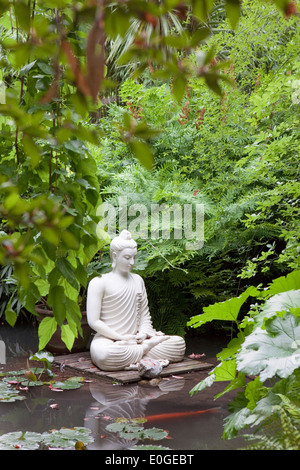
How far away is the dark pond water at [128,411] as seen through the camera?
3326 millimetres

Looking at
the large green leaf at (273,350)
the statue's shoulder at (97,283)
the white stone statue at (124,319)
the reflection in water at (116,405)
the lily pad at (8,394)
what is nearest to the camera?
the large green leaf at (273,350)

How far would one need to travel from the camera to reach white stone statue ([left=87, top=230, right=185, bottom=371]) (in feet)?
16.7

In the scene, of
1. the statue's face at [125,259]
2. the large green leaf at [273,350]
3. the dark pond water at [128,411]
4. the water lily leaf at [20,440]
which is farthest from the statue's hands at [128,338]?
the large green leaf at [273,350]

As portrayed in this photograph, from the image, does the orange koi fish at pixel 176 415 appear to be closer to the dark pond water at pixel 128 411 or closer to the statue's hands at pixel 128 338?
the dark pond water at pixel 128 411

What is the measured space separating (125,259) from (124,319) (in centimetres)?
61

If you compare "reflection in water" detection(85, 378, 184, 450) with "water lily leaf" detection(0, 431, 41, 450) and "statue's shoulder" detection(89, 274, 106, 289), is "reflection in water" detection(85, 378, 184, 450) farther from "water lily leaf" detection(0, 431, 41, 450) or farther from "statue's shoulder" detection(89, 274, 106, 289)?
"statue's shoulder" detection(89, 274, 106, 289)

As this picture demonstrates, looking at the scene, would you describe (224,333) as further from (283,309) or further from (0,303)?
(283,309)

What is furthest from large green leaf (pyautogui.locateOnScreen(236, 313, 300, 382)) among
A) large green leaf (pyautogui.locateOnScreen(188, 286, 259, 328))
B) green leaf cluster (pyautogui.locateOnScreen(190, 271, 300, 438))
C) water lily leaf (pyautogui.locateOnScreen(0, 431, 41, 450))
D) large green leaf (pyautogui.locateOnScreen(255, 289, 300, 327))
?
water lily leaf (pyautogui.locateOnScreen(0, 431, 41, 450))

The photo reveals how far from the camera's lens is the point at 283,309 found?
2762mm

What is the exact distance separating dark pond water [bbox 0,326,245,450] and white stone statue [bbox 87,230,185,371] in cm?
37

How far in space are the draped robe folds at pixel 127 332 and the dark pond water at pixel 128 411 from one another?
28 centimetres

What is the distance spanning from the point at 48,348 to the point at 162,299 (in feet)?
5.03
